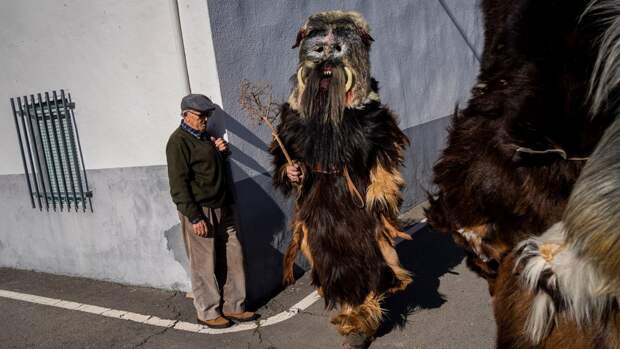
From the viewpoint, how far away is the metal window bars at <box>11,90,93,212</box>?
5430 millimetres

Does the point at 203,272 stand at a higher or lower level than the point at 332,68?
lower

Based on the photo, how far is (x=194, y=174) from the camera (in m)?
4.11

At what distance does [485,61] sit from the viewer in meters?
2.18

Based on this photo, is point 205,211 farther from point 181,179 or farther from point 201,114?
point 201,114

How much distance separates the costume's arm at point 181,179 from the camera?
3.99 m

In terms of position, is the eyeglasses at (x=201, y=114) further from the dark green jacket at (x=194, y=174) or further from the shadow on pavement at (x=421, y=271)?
the shadow on pavement at (x=421, y=271)

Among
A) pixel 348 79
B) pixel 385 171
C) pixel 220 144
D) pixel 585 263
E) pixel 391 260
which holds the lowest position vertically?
pixel 391 260

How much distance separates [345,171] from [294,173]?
1.19 ft

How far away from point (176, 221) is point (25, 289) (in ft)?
8.22

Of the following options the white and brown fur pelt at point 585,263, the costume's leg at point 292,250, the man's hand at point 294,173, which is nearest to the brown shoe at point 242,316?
the costume's leg at point 292,250

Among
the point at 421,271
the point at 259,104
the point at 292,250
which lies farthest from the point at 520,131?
the point at 421,271

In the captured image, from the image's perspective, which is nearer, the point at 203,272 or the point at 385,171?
the point at 385,171

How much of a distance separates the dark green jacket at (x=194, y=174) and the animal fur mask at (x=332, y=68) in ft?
3.15

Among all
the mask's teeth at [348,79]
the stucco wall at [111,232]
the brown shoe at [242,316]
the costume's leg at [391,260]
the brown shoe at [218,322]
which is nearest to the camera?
the mask's teeth at [348,79]
